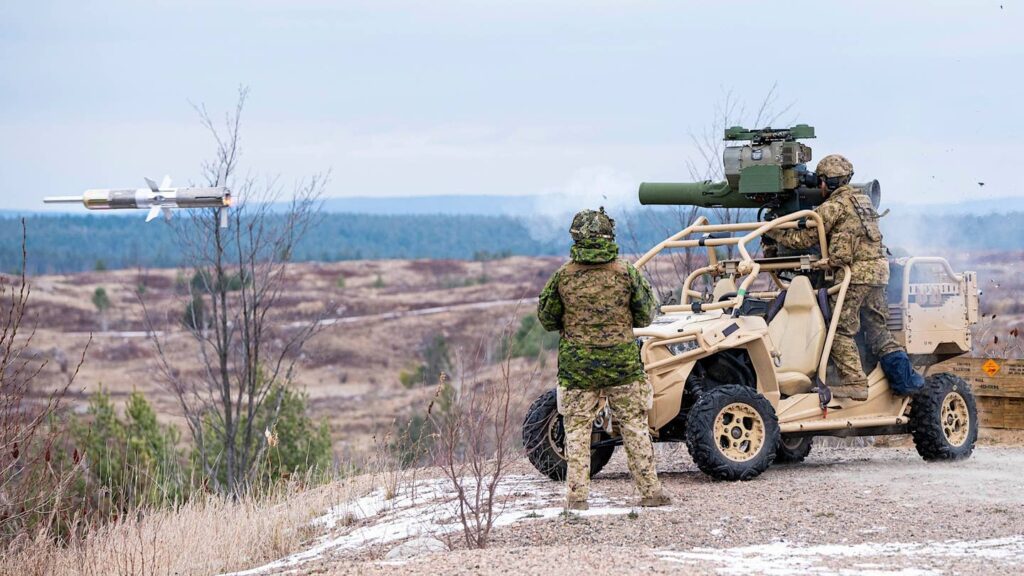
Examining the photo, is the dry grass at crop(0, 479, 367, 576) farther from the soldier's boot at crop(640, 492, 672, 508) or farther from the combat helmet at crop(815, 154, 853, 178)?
the combat helmet at crop(815, 154, 853, 178)

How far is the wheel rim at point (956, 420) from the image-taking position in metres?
13.8

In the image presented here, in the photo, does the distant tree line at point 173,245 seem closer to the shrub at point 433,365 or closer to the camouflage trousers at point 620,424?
the shrub at point 433,365

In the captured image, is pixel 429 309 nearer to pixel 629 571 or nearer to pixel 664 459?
pixel 664 459

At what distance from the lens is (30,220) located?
17812 cm

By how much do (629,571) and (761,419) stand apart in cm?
397

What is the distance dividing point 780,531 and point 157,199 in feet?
34.5

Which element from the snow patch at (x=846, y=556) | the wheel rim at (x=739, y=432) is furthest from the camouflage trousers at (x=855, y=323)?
the snow patch at (x=846, y=556)

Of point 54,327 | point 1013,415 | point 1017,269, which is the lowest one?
point 54,327

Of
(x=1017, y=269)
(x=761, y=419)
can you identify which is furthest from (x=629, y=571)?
(x=1017, y=269)

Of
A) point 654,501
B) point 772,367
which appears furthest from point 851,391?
A: point 654,501

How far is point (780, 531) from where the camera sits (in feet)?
33.1

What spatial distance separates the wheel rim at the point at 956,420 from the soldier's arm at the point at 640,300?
418 centimetres

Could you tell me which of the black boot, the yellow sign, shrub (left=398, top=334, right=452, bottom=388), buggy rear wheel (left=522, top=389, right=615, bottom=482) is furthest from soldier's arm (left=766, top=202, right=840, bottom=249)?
shrub (left=398, top=334, right=452, bottom=388)

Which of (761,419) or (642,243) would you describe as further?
(642,243)
